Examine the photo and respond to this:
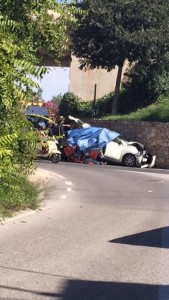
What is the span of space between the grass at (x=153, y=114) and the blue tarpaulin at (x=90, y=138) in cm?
313

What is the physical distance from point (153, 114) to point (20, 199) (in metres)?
24.2

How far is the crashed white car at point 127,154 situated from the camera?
3278 cm

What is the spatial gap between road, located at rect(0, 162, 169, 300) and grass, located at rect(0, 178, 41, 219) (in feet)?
0.96

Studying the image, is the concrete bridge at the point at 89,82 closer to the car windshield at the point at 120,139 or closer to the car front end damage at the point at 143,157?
the car windshield at the point at 120,139

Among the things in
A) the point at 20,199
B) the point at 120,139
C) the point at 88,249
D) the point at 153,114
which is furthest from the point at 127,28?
the point at 88,249

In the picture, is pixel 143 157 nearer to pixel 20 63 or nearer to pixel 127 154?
pixel 127 154

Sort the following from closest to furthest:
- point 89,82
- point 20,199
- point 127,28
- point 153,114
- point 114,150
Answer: point 20,199 → point 114,150 → point 127,28 → point 153,114 → point 89,82

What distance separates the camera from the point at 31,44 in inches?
460

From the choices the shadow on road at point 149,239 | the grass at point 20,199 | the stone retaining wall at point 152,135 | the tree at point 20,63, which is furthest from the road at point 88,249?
the stone retaining wall at point 152,135

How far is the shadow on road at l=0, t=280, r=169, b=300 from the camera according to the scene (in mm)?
7227

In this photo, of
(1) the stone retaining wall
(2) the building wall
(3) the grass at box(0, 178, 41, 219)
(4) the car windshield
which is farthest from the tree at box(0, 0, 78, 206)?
(2) the building wall

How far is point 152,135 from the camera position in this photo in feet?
114

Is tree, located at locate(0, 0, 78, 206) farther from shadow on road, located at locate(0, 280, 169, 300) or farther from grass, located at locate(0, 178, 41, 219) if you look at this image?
shadow on road, located at locate(0, 280, 169, 300)

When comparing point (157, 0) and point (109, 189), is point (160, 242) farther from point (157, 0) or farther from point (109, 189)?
point (157, 0)
